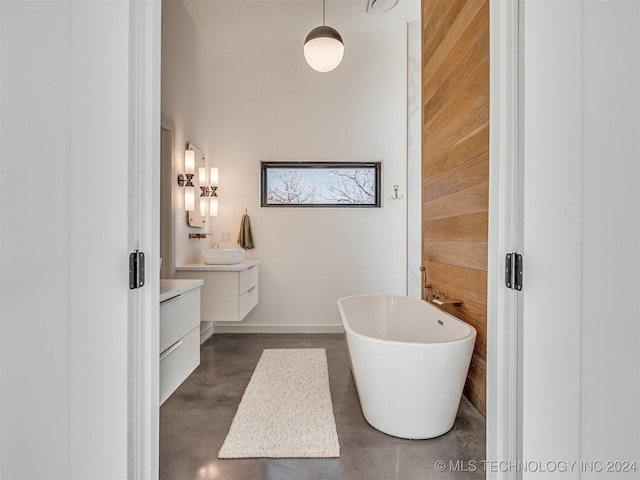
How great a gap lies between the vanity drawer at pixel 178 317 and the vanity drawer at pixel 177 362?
1.3 inches

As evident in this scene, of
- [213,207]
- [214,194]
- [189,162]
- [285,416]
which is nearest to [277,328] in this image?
[213,207]

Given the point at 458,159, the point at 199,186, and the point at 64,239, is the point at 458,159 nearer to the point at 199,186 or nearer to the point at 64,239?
the point at 64,239

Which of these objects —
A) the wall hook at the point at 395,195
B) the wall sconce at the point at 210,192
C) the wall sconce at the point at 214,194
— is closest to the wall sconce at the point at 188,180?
the wall sconce at the point at 210,192

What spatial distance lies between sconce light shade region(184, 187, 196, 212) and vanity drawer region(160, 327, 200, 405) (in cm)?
156

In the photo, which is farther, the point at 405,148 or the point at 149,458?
the point at 405,148

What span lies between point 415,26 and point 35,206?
14.1 ft

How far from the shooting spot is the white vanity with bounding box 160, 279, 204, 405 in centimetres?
141

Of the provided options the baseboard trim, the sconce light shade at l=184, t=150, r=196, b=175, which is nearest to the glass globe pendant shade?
the sconce light shade at l=184, t=150, r=196, b=175

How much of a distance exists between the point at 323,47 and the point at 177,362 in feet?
8.48

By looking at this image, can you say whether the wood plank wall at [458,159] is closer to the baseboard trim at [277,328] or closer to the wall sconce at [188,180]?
the baseboard trim at [277,328]

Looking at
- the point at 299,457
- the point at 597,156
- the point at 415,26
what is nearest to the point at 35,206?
the point at 597,156

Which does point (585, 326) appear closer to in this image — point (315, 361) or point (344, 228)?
point (315, 361)

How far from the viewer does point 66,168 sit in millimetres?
632

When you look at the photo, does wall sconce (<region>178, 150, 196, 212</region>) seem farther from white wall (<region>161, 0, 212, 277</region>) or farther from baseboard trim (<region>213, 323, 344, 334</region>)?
baseboard trim (<region>213, 323, 344, 334</region>)
